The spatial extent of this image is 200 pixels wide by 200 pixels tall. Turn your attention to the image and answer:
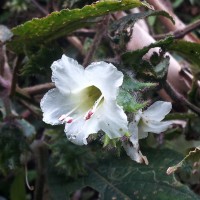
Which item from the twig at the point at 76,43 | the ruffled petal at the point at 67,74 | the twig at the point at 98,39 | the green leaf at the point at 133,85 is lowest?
the twig at the point at 76,43

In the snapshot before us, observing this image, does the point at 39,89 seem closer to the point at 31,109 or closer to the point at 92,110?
the point at 31,109

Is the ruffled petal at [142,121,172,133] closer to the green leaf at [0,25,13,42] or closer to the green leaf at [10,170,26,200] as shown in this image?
the green leaf at [0,25,13,42]

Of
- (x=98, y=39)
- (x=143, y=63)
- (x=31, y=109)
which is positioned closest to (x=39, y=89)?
(x=31, y=109)

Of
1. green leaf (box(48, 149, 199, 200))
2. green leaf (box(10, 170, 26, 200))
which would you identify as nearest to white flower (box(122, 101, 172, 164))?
green leaf (box(48, 149, 199, 200))

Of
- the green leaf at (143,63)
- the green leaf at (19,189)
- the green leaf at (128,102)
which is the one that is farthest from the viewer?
the green leaf at (19,189)

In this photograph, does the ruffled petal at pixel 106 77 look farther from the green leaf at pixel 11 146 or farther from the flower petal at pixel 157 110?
the green leaf at pixel 11 146

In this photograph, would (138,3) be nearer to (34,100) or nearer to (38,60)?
(38,60)

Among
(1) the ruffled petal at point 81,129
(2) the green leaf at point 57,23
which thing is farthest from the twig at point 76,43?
(1) the ruffled petal at point 81,129
